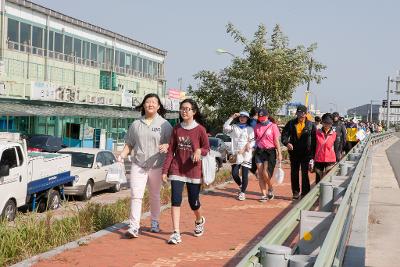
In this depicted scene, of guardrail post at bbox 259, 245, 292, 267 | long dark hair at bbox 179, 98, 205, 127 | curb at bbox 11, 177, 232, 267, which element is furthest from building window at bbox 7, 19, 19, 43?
guardrail post at bbox 259, 245, 292, 267

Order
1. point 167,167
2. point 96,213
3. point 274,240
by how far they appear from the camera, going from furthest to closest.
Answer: point 96,213 → point 167,167 → point 274,240

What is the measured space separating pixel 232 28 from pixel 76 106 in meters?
15.5

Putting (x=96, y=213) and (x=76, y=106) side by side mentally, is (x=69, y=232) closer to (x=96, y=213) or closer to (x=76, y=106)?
(x=96, y=213)

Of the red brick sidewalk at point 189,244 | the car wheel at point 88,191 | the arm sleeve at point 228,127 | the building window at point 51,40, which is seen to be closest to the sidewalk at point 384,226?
the red brick sidewalk at point 189,244

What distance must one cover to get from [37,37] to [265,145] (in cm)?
3219

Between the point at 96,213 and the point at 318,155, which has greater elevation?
the point at 318,155

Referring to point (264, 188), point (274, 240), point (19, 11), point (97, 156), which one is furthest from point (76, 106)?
point (274, 240)

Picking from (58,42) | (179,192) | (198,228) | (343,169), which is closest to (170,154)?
(179,192)

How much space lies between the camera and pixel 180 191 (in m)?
7.62

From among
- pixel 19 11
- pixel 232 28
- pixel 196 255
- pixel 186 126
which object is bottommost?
pixel 196 255

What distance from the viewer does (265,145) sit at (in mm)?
11734

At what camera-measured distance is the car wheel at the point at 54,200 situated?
13648 mm

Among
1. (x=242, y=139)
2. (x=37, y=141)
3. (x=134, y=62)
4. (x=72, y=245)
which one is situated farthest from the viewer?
(x=134, y=62)

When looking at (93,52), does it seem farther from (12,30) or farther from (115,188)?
(115,188)
